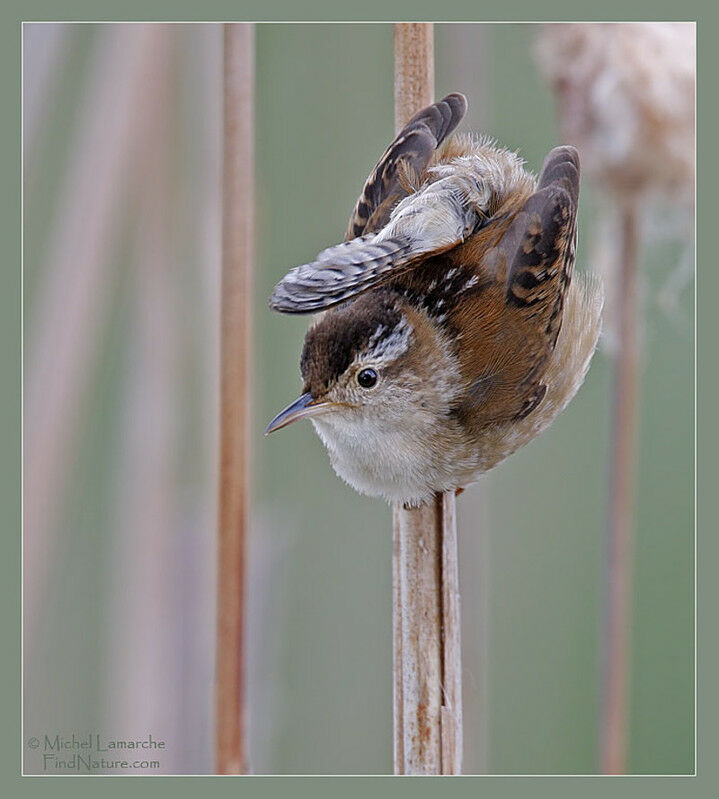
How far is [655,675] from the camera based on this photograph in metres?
1.92

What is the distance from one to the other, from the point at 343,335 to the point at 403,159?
1.06 feet

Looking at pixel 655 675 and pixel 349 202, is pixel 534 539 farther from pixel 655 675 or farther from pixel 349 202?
pixel 349 202

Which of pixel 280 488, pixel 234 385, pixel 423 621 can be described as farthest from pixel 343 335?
pixel 280 488

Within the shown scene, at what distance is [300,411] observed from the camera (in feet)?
5.05

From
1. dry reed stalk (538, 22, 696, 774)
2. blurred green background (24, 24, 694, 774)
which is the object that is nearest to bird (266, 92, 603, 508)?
blurred green background (24, 24, 694, 774)

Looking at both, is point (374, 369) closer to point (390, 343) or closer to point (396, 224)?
point (390, 343)

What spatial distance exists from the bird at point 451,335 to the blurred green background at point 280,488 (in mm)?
179

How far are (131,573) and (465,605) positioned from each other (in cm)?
65

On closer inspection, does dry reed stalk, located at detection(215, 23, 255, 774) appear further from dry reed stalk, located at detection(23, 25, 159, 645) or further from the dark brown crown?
dry reed stalk, located at detection(23, 25, 159, 645)

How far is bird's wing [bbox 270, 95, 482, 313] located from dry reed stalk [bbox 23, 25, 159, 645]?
1.69 ft

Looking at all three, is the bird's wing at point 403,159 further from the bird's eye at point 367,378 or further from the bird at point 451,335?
the bird's eye at point 367,378

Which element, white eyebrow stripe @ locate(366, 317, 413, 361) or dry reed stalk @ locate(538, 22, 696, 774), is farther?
dry reed stalk @ locate(538, 22, 696, 774)

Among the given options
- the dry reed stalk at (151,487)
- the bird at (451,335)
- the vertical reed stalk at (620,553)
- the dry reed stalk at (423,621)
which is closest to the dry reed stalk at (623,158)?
the vertical reed stalk at (620,553)

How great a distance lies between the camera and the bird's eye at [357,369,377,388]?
1.54m
